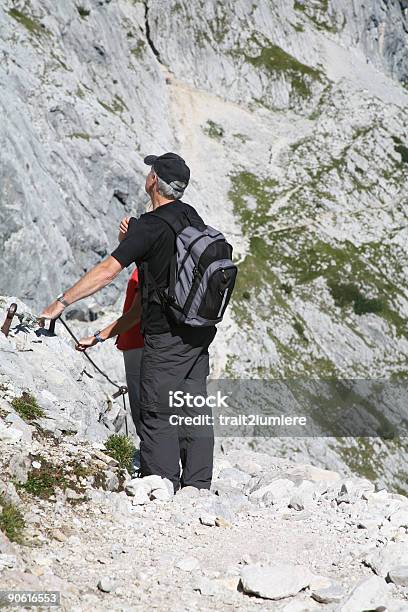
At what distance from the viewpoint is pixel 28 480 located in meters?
5.64

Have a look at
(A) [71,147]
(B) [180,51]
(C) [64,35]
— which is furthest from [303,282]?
(B) [180,51]

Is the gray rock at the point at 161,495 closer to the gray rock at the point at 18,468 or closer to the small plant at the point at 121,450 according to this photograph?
the small plant at the point at 121,450

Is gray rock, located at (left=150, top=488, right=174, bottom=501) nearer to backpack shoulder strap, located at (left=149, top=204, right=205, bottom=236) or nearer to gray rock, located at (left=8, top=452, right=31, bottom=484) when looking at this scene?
gray rock, located at (left=8, top=452, right=31, bottom=484)

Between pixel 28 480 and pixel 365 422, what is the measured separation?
36.8 metres

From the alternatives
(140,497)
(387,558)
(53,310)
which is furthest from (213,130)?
(387,558)

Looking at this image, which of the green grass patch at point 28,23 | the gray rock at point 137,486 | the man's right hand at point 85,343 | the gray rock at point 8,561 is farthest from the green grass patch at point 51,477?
the green grass patch at point 28,23

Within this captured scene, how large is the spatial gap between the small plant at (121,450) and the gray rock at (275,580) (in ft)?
8.77

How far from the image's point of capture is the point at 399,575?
4.68 m

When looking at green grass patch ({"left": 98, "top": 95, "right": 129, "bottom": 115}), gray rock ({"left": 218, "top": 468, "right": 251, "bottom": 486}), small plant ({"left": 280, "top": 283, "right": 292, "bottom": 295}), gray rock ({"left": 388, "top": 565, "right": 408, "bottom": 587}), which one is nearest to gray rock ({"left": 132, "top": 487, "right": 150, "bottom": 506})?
gray rock ({"left": 388, "top": 565, "right": 408, "bottom": 587})

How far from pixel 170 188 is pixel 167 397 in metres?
2.65

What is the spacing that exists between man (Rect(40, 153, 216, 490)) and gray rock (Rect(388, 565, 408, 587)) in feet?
9.83

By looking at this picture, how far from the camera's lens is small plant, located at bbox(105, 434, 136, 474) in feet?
23.1

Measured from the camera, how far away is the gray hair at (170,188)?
685 cm

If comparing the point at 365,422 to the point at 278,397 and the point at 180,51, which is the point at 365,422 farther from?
the point at 180,51
